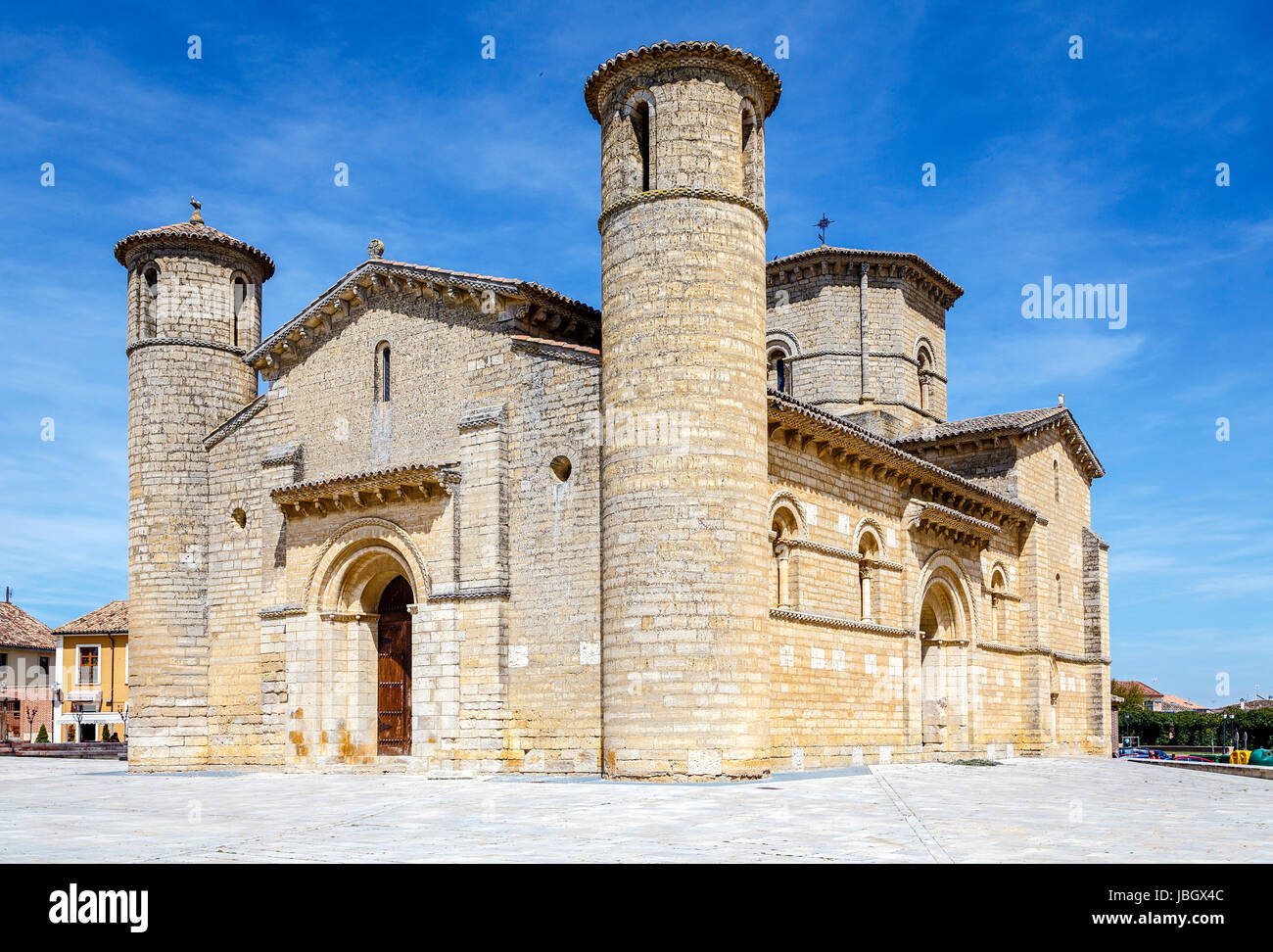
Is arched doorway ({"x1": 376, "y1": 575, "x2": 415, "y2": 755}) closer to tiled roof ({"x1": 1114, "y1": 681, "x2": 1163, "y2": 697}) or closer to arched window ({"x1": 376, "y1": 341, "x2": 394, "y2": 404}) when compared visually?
arched window ({"x1": 376, "y1": 341, "x2": 394, "y2": 404})

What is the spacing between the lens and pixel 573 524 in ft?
67.0

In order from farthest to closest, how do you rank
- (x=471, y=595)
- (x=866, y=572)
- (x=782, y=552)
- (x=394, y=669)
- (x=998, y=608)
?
(x=998, y=608) < (x=866, y=572) < (x=394, y=669) < (x=782, y=552) < (x=471, y=595)

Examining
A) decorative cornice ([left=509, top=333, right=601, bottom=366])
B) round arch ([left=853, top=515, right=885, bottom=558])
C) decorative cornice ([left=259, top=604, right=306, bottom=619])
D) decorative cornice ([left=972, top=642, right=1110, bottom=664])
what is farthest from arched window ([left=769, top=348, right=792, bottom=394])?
decorative cornice ([left=259, top=604, right=306, bottom=619])

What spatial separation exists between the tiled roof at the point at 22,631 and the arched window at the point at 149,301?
35.1 m

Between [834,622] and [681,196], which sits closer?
[681,196]

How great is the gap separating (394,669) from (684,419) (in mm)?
8834

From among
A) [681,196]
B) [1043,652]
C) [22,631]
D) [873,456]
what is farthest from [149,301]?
[22,631]

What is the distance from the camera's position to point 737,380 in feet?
63.1

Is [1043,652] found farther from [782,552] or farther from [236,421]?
[236,421]

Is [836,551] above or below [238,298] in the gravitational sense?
below

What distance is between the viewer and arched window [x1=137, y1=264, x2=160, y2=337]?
26500 mm

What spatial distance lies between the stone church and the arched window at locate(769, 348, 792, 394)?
5.72 meters

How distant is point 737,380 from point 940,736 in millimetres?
12074
